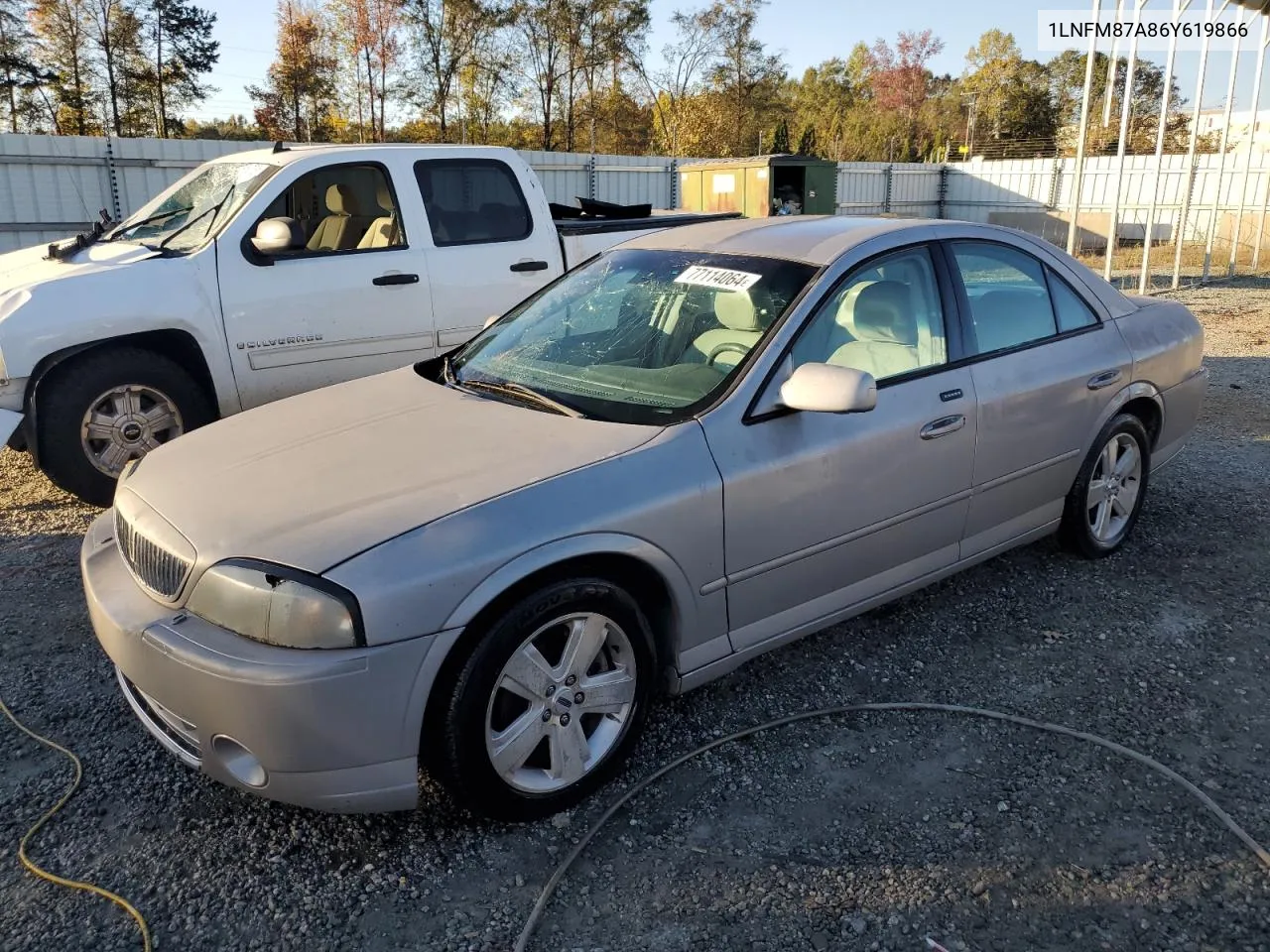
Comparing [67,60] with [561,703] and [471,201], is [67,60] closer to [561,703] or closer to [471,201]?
[471,201]

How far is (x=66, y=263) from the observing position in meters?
5.67

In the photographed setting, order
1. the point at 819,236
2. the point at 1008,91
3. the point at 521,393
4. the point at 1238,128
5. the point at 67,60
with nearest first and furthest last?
the point at 521,393 → the point at 819,236 → the point at 67,60 → the point at 1238,128 → the point at 1008,91

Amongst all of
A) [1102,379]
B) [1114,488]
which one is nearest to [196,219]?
[1102,379]

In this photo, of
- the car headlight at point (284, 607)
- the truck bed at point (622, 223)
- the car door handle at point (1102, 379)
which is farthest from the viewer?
the truck bed at point (622, 223)

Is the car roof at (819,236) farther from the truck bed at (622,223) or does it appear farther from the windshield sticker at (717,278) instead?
the truck bed at (622,223)

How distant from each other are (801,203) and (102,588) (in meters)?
17.0

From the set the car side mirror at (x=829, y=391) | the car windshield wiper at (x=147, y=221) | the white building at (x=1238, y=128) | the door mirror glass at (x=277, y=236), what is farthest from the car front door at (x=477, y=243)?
the white building at (x=1238, y=128)

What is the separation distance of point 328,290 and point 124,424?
1.34 m

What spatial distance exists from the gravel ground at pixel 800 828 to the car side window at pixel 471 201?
3.31 metres

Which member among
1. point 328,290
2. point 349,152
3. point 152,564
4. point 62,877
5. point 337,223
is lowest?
point 62,877

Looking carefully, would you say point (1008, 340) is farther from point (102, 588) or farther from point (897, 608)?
point (102, 588)

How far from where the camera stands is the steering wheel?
3191mm

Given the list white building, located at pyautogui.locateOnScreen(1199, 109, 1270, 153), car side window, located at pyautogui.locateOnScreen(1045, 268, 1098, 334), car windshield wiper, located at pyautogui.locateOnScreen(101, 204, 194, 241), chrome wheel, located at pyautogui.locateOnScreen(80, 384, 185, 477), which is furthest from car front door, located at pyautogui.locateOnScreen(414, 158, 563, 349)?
white building, located at pyautogui.locateOnScreen(1199, 109, 1270, 153)

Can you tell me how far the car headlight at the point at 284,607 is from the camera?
7.53ft
